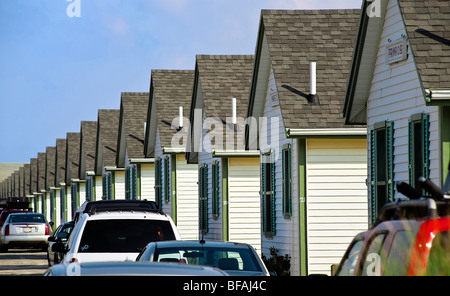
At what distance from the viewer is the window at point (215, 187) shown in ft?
104

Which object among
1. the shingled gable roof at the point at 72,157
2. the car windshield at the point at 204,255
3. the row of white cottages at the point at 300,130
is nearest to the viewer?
the car windshield at the point at 204,255

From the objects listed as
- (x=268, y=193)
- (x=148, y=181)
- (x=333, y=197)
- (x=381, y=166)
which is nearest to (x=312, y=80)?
(x=333, y=197)

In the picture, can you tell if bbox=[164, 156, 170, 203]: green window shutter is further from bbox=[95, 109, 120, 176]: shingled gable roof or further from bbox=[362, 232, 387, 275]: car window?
bbox=[362, 232, 387, 275]: car window

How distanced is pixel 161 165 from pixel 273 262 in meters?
17.5

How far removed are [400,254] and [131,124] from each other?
4217 cm

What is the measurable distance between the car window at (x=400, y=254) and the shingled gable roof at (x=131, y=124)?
1550 inches

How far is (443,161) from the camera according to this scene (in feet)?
49.1

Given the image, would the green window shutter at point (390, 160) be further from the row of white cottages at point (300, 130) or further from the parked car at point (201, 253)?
the parked car at point (201, 253)

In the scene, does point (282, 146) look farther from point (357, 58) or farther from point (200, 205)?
point (200, 205)

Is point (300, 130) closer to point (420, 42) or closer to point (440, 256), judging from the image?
point (420, 42)

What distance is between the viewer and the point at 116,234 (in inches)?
606

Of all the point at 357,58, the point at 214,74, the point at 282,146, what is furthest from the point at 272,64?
the point at 214,74

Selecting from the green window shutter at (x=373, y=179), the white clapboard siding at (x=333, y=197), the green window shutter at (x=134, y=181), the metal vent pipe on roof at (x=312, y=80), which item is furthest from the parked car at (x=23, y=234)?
the green window shutter at (x=373, y=179)

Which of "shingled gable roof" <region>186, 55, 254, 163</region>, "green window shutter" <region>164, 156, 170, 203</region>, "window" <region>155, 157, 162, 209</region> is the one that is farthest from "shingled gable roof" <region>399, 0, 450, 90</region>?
"window" <region>155, 157, 162, 209</region>
